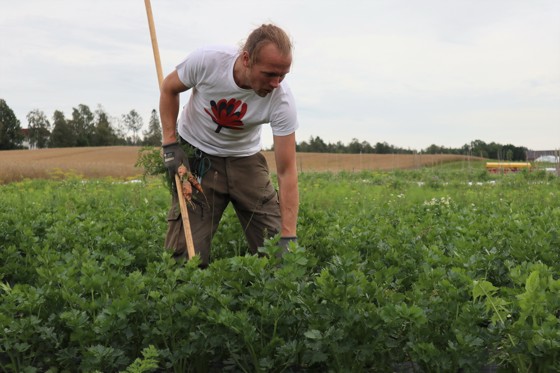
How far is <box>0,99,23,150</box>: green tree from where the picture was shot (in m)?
63.6

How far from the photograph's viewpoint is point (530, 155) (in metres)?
34.4

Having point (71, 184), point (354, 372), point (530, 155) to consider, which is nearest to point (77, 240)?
point (354, 372)

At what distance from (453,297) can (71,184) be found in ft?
47.1

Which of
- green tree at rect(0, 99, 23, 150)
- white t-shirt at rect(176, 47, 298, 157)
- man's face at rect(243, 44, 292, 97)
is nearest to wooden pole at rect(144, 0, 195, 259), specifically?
white t-shirt at rect(176, 47, 298, 157)

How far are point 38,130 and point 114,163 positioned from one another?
153 ft

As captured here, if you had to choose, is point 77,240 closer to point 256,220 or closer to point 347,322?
point 256,220

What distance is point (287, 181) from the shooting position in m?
4.07

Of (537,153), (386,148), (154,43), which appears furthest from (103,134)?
(154,43)

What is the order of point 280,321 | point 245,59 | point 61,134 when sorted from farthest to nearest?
point 61,134 → point 245,59 → point 280,321

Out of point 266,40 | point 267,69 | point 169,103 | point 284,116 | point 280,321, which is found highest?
point 266,40

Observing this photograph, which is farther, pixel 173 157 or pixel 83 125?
pixel 83 125

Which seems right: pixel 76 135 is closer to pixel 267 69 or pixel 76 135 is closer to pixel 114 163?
pixel 114 163

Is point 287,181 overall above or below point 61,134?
below

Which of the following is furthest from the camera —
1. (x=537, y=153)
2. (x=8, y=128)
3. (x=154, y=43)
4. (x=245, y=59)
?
(x=8, y=128)
